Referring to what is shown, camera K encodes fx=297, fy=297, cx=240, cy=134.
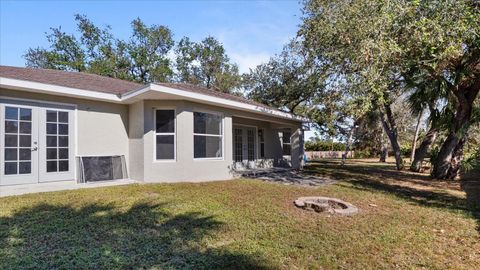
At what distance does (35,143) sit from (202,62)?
73.1ft

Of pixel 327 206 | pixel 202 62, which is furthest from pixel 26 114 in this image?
pixel 202 62

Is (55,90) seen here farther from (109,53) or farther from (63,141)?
(109,53)

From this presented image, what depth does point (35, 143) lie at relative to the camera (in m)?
8.25

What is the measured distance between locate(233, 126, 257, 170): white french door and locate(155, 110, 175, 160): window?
4.94 meters

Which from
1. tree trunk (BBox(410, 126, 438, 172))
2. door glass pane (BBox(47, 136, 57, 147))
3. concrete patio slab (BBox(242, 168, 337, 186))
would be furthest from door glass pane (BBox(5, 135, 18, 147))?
tree trunk (BBox(410, 126, 438, 172))

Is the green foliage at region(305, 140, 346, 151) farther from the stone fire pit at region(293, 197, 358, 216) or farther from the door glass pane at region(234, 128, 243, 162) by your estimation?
the stone fire pit at region(293, 197, 358, 216)

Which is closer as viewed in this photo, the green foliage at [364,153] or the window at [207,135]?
the window at [207,135]

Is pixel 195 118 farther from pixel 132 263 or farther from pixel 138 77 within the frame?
pixel 138 77

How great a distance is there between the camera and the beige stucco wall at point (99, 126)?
9203mm

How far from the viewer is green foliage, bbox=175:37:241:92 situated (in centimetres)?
2878

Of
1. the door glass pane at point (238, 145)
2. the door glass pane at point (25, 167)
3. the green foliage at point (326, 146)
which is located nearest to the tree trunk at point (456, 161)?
the door glass pane at point (238, 145)

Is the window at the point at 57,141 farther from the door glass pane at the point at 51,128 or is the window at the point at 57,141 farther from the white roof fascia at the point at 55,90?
the white roof fascia at the point at 55,90

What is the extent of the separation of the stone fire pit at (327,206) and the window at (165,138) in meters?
4.74

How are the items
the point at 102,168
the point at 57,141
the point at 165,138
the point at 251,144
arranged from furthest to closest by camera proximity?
the point at 251,144 < the point at 165,138 < the point at 102,168 < the point at 57,141
